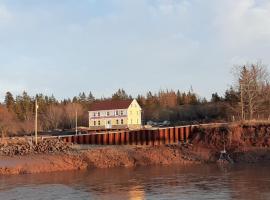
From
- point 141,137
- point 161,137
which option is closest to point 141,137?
point 141,137

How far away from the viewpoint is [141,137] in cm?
6825

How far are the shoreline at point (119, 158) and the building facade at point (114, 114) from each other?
6866 cm

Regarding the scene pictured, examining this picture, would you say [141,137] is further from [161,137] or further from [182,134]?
[182,134]

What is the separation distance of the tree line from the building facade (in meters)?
11.6

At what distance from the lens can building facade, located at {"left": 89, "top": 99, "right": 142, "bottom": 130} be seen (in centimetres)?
13225

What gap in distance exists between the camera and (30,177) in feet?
152

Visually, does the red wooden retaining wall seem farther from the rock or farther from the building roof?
the building roof

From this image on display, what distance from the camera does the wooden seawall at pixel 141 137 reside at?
222ft

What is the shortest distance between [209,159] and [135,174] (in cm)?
1602

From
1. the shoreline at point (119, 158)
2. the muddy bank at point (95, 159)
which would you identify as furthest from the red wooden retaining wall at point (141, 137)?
the muddy bank at point (95, 159)

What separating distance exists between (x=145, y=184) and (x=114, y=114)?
95910 mm

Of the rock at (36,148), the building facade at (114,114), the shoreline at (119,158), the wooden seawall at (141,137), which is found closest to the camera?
the shoreline at (119,158)

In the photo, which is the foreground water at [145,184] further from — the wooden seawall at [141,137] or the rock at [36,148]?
the wooden seawall at [141,137]

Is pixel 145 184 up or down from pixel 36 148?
down
